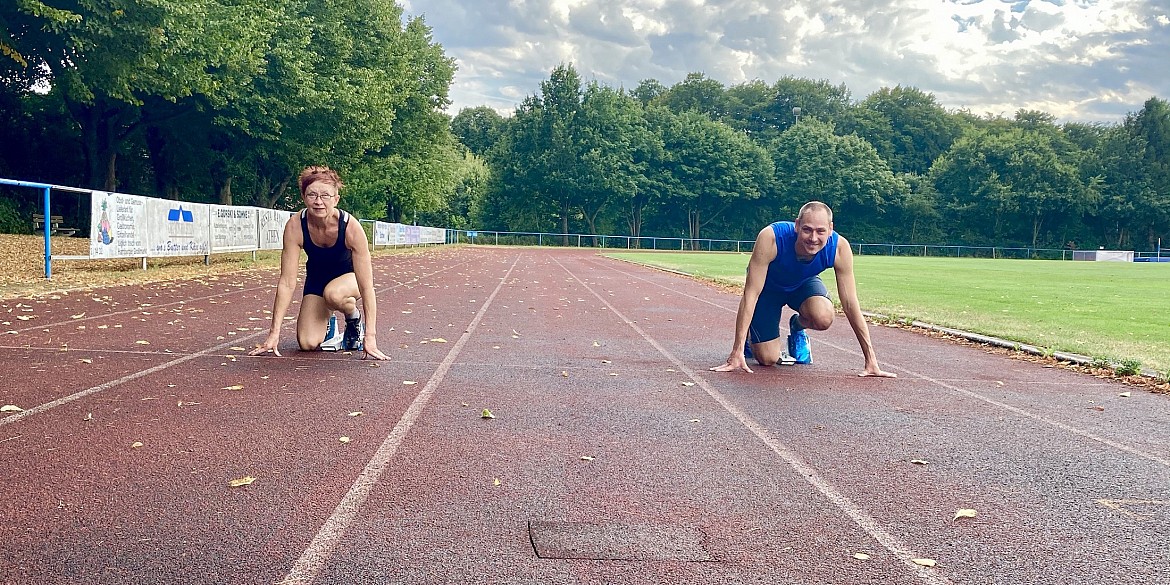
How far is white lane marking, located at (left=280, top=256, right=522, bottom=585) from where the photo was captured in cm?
282

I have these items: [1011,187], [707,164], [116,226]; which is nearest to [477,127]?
[707,164]

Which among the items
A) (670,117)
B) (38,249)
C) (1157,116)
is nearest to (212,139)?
(38,249)

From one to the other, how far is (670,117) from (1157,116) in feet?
148

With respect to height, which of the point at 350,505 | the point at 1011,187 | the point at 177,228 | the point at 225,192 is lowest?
the point at 350,505

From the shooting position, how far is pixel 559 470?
13.4 ft

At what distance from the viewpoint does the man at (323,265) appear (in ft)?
22.4

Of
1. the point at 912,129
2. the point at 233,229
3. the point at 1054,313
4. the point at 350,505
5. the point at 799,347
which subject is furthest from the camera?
the point at 912,129

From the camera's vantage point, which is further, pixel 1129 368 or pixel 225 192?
pixel 225 192

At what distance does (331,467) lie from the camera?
13.1 ft

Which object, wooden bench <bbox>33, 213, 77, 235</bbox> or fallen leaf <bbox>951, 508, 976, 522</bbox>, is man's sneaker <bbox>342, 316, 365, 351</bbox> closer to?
fallen leaf <bbox>951, 508, 976, 522</bbox>

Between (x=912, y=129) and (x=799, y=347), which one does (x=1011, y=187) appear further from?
(x=799, y=347)

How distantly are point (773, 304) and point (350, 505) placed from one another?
4.87 meters

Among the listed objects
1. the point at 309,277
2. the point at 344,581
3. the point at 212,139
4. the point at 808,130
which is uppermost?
the point at 808,130

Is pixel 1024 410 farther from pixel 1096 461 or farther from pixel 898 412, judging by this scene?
pixel 1096 461
